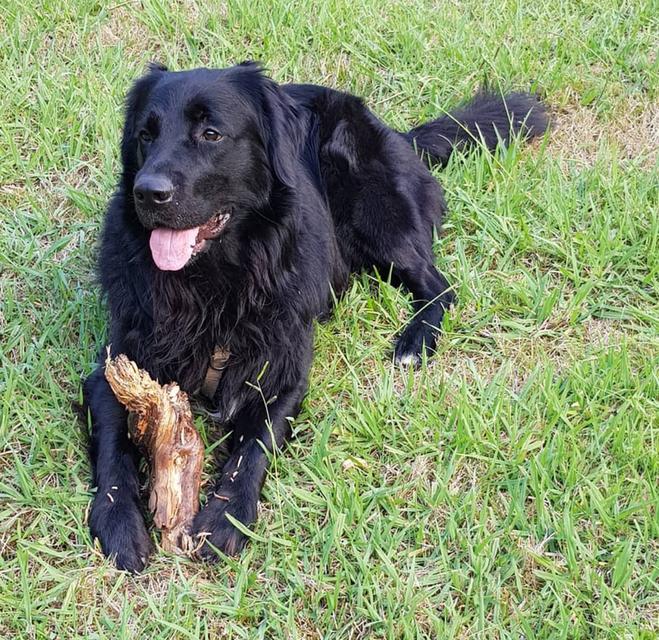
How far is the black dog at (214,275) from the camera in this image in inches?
105

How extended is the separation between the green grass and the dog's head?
790 millimetres

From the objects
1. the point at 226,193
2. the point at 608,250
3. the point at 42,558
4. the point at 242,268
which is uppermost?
the point at 226,193

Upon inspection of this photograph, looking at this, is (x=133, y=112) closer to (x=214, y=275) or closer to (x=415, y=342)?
(x=214, y=275)

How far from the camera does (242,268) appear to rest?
2.94 meters

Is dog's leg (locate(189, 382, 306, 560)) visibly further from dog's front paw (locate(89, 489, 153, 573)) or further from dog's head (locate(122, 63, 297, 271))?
dog's head (locate(122, 63, 297, 271))

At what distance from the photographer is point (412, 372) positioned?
3168 millimetres

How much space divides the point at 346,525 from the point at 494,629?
0.54 m

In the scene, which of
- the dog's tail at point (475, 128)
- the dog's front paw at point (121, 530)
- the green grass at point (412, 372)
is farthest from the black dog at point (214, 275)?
the dog's tail at point (475, 128)

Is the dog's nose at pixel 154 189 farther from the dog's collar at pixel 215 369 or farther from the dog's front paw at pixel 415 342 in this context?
the dog's front paw at pixel 415 342

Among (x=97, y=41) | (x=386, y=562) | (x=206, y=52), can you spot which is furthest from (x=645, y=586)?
(x=97, y=41)

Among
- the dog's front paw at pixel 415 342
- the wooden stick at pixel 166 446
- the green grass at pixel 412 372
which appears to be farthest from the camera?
the dog's front paw at pixel 415 342

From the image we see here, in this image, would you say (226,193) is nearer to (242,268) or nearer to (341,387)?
(242,268)

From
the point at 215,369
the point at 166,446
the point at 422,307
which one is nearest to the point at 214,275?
the point at 215,369

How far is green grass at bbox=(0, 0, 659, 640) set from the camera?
7.98ft
